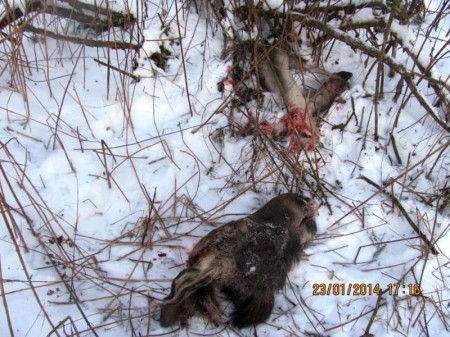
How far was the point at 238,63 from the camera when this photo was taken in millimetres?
3080

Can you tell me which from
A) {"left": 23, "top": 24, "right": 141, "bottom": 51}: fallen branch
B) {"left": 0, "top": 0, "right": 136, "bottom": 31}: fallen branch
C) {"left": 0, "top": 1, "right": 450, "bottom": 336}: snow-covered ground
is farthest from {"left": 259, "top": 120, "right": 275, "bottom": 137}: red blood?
{"left": 0, "top": 0, "right": 136, "bottom": 31}: fallen branch

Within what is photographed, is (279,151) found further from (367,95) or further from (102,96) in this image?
(102,96)

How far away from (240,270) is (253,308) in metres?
0.19

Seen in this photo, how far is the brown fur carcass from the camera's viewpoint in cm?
204

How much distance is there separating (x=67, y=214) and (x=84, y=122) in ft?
2.03

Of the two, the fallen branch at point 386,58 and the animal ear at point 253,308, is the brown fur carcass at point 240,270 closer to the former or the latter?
the animal ear at point 253,308

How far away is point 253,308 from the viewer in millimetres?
2135

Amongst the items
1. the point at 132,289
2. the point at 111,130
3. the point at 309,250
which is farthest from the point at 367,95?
the point at 132,289

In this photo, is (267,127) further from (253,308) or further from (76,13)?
(76,13)

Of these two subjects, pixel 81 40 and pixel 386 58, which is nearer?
pixel 386 58

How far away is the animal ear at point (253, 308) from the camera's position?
7.01ft

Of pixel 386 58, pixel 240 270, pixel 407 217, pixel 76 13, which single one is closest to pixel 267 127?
pixel 386 58

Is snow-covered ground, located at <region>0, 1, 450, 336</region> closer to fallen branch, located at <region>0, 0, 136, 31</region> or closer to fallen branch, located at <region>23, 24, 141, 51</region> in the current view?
fallen branch, located at <region>23, 24, 141, 51</region>
